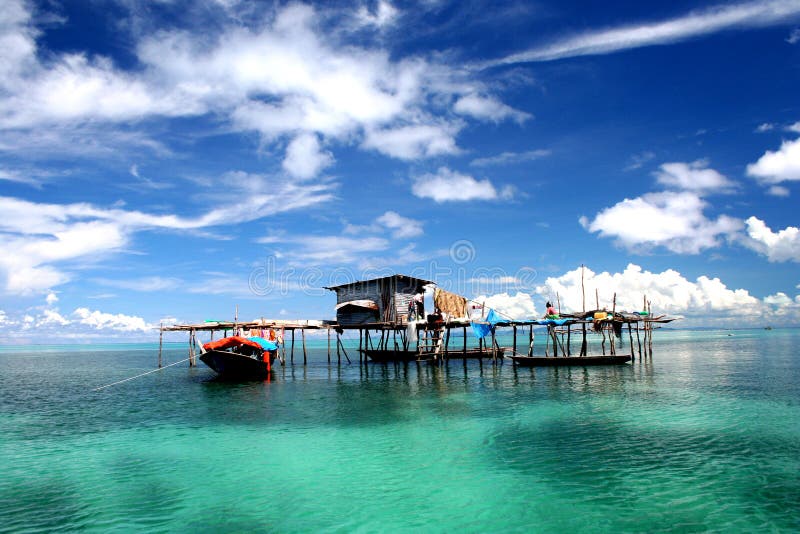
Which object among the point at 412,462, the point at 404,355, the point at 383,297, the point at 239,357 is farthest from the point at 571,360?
the point at 412,462

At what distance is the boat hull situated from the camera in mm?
32094

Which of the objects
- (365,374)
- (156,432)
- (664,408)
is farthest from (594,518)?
(365,374)

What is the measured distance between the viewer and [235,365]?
33.0 m

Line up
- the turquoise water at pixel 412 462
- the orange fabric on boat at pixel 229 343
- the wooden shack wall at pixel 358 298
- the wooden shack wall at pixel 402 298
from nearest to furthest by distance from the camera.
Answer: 1. the turquoise water at pixel 412 462
2. the orange fabric on boat at pixel 229 343
3. the wooden shack wall at pixel 402 298
4. the wooden shack wall at pixel 358 298

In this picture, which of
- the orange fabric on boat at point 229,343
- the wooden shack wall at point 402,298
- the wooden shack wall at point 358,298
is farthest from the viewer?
the wooden shack wall at point 358,298

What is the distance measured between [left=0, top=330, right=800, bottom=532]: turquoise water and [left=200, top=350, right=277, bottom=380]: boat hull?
297 inches

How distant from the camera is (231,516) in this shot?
985cm

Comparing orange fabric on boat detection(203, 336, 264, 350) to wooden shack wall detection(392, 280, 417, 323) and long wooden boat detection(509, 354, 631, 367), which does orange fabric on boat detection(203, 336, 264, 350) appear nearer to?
wooden shack wall detection(392, 280, 417, 323)

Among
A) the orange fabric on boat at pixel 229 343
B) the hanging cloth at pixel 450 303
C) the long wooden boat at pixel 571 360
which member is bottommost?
the long wooden boat at pixel 571 360

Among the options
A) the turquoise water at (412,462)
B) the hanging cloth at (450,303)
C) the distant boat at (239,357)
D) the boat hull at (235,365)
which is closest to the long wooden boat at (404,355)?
the hanging cloth at (450,303)

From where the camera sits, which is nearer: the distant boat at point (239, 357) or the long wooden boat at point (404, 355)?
the distant boat at point (239, 357)

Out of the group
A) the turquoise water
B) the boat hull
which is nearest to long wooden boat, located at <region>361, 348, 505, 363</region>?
the boat hull

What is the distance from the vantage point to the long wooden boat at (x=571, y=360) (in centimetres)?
3772

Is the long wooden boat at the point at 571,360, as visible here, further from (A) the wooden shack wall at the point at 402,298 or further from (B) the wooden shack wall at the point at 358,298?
(B) the wooden shack wall at the point at 358,298
